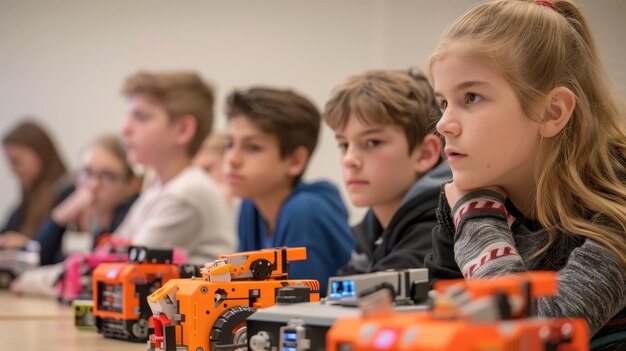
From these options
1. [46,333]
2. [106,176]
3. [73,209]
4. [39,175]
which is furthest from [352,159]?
[39,175]

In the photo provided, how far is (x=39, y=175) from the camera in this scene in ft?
19.4

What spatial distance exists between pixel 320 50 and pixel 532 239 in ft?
12.8

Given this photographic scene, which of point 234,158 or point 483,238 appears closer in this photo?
point 483,238

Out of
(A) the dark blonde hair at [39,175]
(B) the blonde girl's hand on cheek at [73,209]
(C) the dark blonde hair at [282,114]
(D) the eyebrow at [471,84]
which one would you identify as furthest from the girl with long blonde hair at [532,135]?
(A) the dark blonde hair at [39,175]

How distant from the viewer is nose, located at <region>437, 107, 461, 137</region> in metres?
1.59

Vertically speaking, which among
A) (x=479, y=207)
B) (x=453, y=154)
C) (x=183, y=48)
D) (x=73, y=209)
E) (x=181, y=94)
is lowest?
(x=479, y=207)

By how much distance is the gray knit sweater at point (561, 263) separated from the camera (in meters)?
1.42

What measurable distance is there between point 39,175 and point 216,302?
180 inches

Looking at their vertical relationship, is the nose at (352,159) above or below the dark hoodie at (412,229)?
above

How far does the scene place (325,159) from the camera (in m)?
5.30

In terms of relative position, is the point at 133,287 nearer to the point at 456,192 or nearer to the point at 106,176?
the point at 456,192

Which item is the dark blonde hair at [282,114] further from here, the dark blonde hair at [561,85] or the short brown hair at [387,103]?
the dark blonde hair at [561,85]

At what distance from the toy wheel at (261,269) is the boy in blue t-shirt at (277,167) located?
1150mm

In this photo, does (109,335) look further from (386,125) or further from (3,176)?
(3,176)
